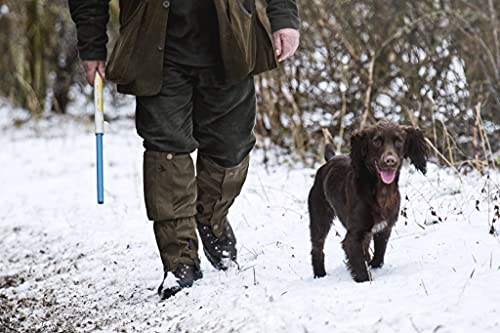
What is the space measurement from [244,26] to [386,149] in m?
0.83

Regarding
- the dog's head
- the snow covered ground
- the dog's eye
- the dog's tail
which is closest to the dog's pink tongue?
the dog's head

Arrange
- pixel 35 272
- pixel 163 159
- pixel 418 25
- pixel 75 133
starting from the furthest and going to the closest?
pixel 75 133, pixel 418 25, pixel 35 272, pixel 163 159

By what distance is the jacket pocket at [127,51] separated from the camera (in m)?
3.82

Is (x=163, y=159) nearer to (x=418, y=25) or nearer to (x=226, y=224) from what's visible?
(x=226, y=224)

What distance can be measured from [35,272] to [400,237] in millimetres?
2119

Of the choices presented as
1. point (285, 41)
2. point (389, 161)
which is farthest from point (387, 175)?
point (285, 41)

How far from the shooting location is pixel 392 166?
12.0ft

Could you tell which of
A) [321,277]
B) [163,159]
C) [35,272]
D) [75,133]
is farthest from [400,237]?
[75,133]

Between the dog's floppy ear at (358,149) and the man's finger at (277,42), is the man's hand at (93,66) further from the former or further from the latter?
the dog's floppy ear at (358,149)

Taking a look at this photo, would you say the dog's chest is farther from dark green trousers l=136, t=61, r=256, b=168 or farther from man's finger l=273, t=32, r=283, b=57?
man's finger l=273, t=32, r=283, b=57

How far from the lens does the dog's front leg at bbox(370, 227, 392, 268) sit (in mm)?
3920

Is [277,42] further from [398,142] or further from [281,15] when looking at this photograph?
[398,142]

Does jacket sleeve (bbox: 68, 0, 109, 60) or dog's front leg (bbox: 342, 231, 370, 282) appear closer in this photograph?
dog's front leg (bbox: 342, 231, 370, 282)

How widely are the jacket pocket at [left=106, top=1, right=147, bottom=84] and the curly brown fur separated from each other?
102 centimetres
